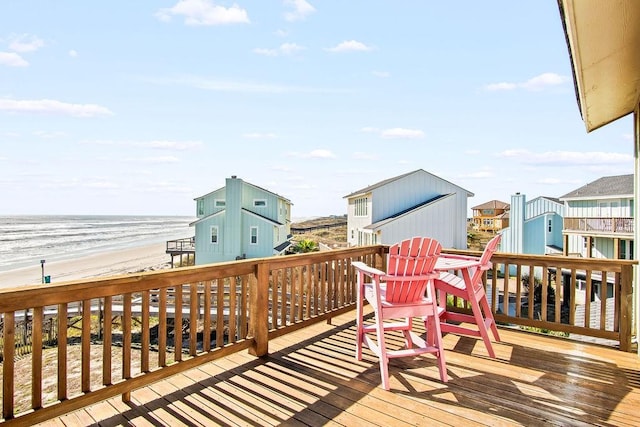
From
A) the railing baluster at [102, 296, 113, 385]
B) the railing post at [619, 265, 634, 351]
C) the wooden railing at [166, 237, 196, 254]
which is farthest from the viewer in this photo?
the wooden railing at [166, 237, 196, 254]

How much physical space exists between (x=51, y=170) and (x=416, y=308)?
208 feet

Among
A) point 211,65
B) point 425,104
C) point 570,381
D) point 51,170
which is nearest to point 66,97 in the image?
point 51,170

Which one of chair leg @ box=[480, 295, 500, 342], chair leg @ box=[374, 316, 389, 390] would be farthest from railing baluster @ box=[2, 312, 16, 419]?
chair leg @ box=[480, 295, 500, 342]

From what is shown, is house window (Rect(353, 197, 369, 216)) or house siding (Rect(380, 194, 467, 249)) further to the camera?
house window (Rect(353, 197, 369, 216))

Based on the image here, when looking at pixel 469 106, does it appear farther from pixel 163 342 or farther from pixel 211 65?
pixel 163 342

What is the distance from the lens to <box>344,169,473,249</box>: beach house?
1452 cm

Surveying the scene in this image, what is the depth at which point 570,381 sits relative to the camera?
284cm

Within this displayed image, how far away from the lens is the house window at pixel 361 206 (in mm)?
15742

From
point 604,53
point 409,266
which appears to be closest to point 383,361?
point 409,266

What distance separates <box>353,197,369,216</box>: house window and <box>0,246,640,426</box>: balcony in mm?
11595

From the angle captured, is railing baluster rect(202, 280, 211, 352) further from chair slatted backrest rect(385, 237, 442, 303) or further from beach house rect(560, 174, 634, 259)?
beach house rect(560, 174, 634, 259)

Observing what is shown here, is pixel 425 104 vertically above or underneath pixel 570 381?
above

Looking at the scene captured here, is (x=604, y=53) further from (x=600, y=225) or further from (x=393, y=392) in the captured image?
(x=600, y=225)

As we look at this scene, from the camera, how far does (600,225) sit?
1486 centimetres
